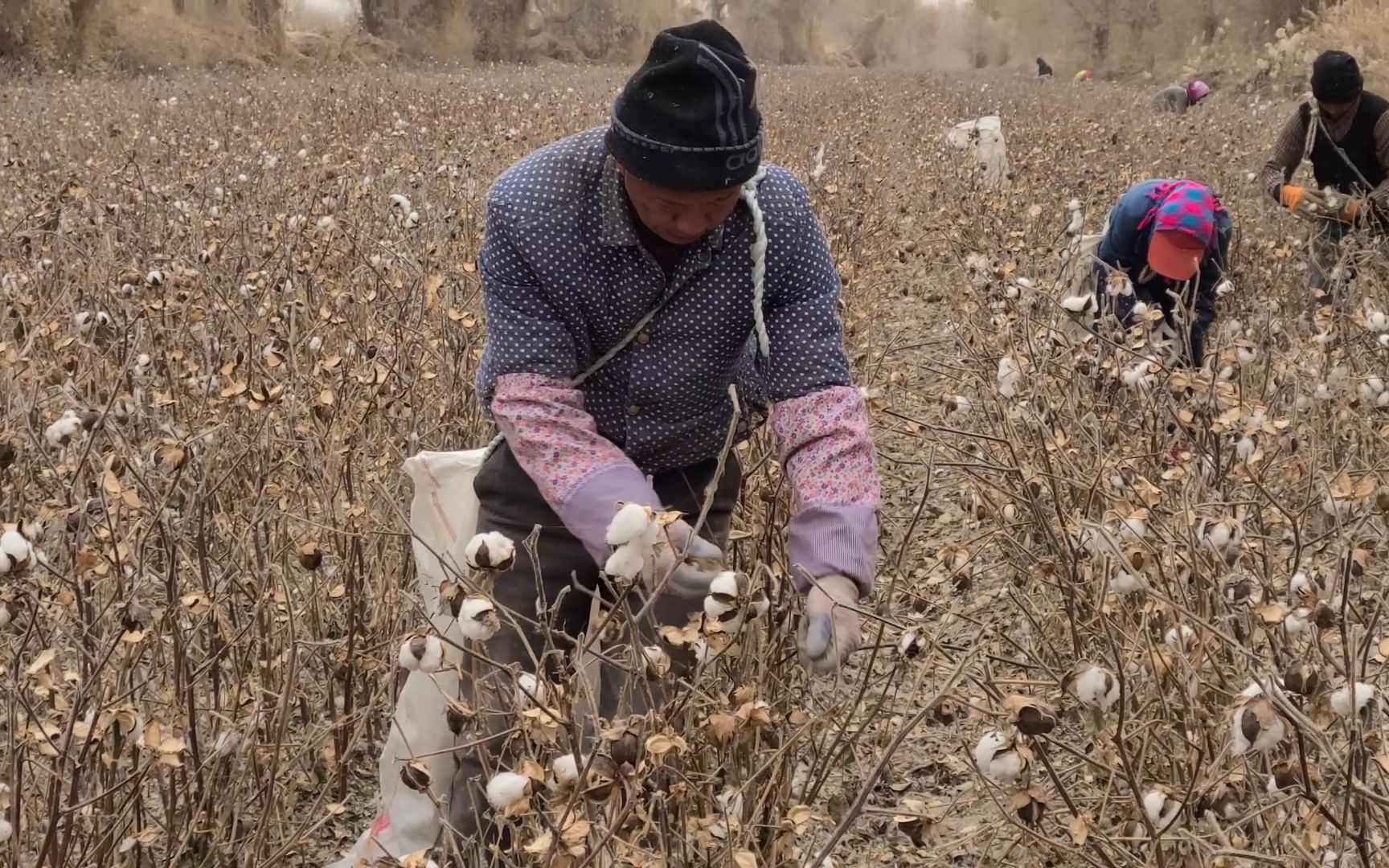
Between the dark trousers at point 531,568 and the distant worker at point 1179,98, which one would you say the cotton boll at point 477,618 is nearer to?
the dark trousers at point 531,568

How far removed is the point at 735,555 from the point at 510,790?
117cm

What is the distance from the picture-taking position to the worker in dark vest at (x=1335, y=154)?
4359 millimetres

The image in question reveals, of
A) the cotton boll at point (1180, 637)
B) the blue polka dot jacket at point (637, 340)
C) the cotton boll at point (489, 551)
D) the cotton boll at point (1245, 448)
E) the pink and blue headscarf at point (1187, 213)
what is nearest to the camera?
the cotton boll at point (489, 551)

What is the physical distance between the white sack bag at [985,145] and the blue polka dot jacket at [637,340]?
5.55m

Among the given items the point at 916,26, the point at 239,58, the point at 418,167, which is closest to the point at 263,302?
the point at 418,167

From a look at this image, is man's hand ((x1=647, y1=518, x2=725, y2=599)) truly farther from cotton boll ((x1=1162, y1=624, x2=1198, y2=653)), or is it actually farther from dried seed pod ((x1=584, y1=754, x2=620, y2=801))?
cotton boll ((x1=1162, y1=624, x2=1198, y2=653))

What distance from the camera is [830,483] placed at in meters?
1.54

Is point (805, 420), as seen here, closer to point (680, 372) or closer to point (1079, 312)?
point (680, 372)

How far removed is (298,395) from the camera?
8.54 feet

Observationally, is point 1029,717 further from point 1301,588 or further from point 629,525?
point 1301,588

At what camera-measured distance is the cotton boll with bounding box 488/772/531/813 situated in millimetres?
1027

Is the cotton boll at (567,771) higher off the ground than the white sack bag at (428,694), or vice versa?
the cotton boll at (567,771)

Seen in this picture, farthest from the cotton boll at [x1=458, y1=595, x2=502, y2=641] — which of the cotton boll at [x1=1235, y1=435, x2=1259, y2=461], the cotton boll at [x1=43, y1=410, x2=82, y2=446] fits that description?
the cotton boll at [x1=1235, y1=435, x2=1259, y2=461]

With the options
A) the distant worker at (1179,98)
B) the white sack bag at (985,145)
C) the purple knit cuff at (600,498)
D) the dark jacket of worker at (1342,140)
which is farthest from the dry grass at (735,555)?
the distant worker at (1179,98)
